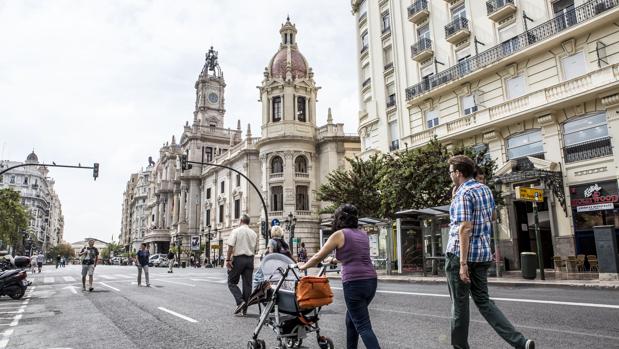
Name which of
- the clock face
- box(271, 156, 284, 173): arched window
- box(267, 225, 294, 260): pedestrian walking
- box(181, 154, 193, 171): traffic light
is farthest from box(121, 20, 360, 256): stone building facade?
→ box(267, 225, 294, 260): pedestrian walking

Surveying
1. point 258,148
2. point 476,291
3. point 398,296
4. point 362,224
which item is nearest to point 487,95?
point 362,224

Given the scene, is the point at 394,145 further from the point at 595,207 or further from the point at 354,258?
the point at 354,258

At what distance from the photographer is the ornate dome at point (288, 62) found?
1772 inches

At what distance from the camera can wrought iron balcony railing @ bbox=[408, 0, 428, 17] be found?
25.9 m

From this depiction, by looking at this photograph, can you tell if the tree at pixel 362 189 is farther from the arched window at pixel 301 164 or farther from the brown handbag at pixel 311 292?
the brown handbag at pixel 311 292

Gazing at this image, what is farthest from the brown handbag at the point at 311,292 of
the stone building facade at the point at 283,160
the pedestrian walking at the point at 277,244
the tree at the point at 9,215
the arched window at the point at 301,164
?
the tree at the point at 9,215

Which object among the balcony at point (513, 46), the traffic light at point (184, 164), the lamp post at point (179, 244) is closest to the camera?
the balcony at point (513, 46)

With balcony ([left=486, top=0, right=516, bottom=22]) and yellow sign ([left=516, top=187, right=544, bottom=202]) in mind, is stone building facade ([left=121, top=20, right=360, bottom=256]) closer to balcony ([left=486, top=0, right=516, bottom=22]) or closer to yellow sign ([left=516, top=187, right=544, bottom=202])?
balcony ([left=486, top=0, right=516, bottom=22])

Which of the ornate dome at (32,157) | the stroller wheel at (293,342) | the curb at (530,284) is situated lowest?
the curb at (530,284)

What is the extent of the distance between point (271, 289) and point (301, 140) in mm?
37276

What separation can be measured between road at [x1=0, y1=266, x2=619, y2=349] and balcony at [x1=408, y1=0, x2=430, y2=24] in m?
19.8

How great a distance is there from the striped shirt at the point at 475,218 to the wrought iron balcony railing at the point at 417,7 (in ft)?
79.9

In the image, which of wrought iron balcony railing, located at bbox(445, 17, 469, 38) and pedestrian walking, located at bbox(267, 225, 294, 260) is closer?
pedestrian walking, located at bbox(267, 225, 294, 260)

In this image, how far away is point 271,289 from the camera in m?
4.95
